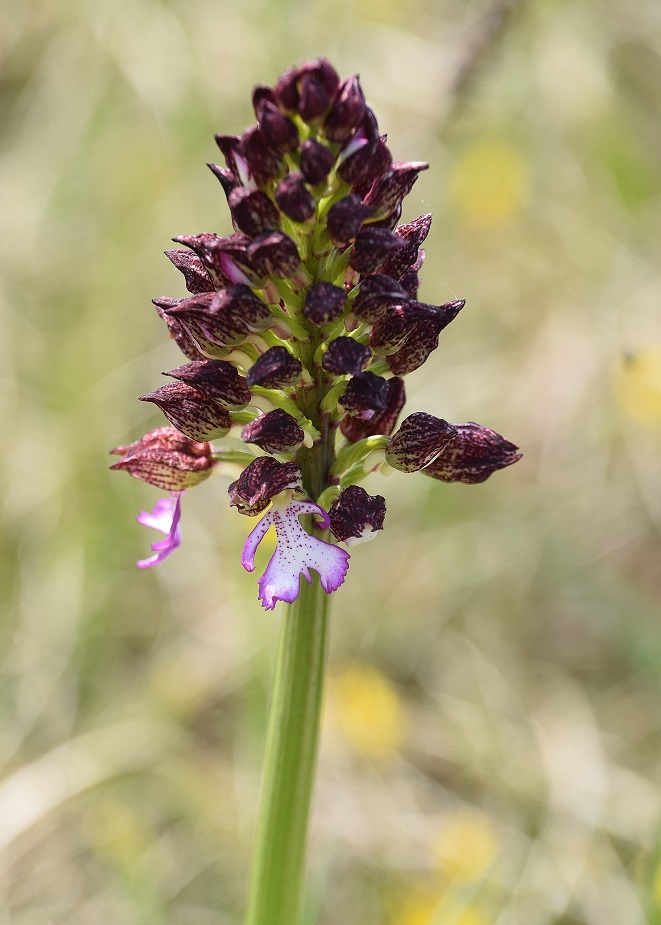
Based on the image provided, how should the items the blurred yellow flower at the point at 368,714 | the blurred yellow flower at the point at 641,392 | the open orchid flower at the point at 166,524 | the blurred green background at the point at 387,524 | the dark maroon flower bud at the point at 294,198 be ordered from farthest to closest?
1. the blurred yellow flower at the point at 641,392
2. the blurred yellow flower at the point at 368,714
3. the blurred green background at the point at 387,524
4. the open orchid flower at the point at 166,524
5. the dark maroon flower bud at the point at 294,198

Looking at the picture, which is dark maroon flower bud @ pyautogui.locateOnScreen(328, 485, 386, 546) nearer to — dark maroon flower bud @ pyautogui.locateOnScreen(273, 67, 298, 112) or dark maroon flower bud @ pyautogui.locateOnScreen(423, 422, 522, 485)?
dark maroon flower bud @ pyautogui.locateOnScreen(423, 422, 522, 485)

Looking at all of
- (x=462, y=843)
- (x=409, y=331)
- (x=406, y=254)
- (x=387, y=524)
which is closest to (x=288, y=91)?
(x=406, y=254)

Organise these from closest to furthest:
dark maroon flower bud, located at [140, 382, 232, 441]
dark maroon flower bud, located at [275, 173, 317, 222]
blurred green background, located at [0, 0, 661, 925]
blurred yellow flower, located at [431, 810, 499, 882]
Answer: dark maroon flower bud, located at [275, 173, 317, 222]
dark maroon flower bud, located at [140, 382, 232, 441]
blurred yellow flower, located at [431, 810, 499, 882]
blurred green background, located at [0, 0, 661, 925]

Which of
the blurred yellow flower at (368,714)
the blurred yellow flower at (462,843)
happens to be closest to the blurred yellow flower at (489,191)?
the blurred yellow flower at (368,714)

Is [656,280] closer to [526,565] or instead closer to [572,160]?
[572,160]

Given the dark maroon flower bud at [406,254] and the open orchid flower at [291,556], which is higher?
the dark maroon flower bud at [406,254]

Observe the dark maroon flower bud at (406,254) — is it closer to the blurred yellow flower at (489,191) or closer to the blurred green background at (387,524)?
the blurred green background at (387,524)

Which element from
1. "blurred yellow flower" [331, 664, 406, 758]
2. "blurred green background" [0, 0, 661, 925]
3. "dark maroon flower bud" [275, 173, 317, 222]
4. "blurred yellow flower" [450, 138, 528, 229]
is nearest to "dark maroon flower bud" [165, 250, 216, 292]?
"dark maroon flower bud" [275, 173, 317, 222]

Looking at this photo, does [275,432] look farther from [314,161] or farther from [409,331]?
[314,161]
